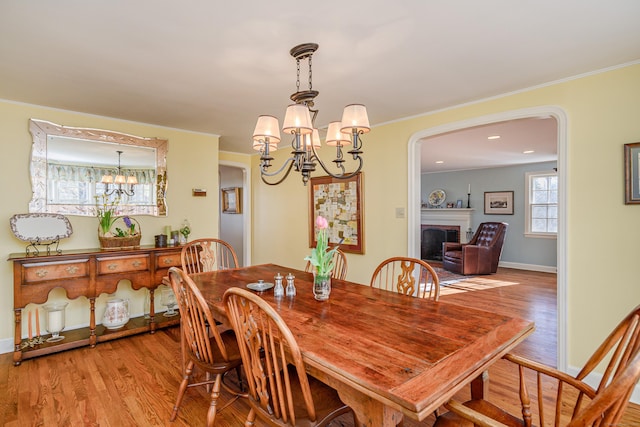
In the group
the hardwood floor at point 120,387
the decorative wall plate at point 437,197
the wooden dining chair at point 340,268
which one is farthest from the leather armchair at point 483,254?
the wooden dining chair at point 340,268

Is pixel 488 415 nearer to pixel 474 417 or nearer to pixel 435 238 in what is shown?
pixel 474 417

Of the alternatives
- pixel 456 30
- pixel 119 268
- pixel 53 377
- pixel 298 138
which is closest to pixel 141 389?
pixel 53 377

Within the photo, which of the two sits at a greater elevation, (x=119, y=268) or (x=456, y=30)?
(x=456, y=30)

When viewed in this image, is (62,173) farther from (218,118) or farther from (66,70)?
(218,118)

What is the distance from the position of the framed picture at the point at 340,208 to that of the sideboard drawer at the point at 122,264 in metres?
2.09

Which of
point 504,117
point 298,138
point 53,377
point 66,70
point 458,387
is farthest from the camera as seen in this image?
point 504,117

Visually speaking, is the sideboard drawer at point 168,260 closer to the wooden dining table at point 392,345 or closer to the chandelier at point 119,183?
the chandelier at point 119,183

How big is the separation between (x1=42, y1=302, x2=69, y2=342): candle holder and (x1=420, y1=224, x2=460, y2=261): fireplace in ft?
24.0

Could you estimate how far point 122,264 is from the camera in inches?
127

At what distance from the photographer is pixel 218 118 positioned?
3.51 meters

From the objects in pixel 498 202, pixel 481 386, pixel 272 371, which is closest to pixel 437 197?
pixel 498 202

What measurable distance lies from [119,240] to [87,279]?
50cm

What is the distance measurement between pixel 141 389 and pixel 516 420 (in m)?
2.37

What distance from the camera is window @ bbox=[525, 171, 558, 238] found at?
6.77m
